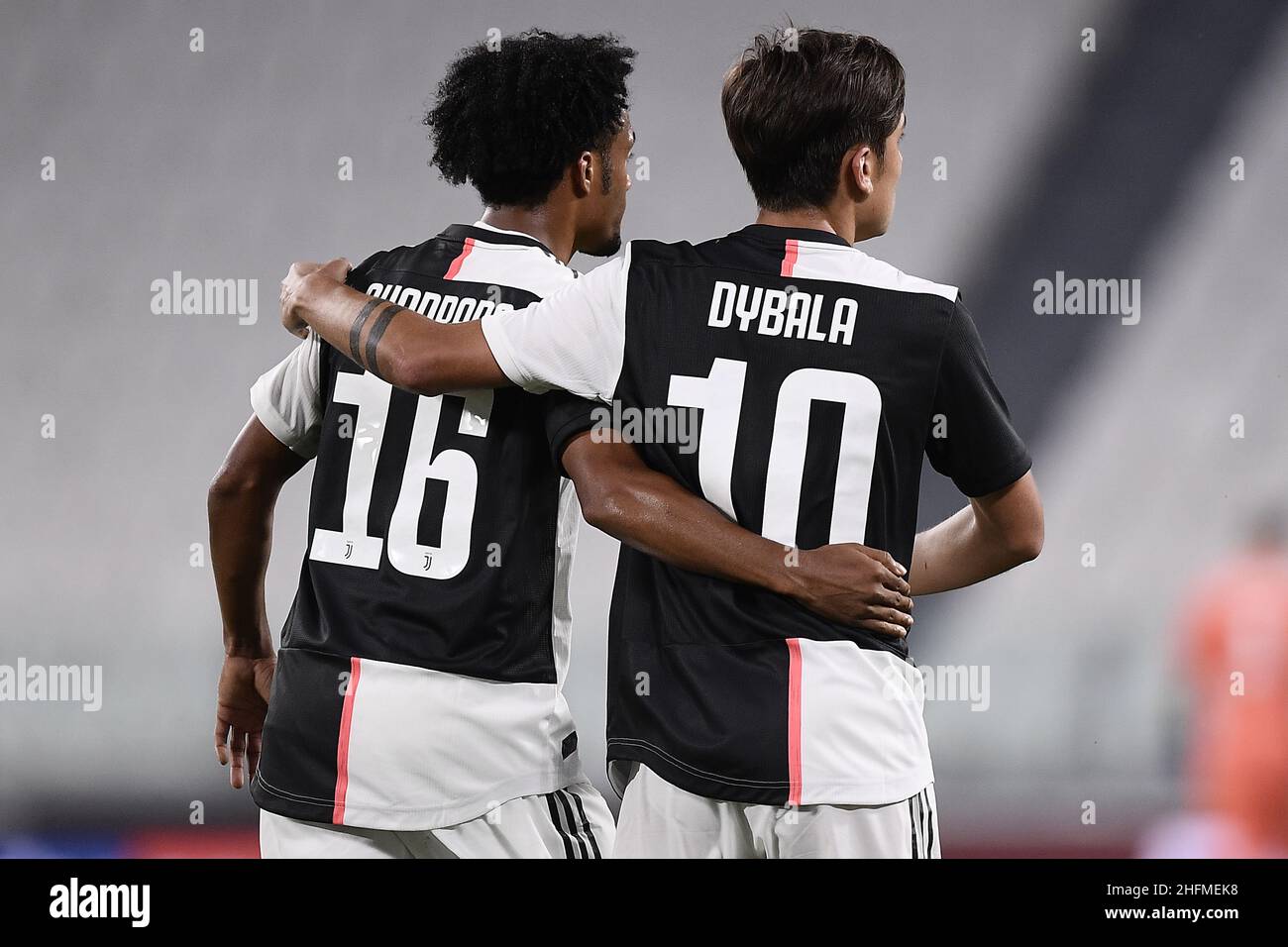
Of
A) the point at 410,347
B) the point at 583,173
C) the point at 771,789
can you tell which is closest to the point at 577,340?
the point at 410,347

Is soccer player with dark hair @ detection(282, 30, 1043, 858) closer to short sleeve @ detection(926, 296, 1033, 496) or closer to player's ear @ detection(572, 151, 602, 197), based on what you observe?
short sleeve @ detection(926, 296, 1033, 496)

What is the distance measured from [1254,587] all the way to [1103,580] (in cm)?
53

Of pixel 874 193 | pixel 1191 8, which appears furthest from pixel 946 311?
pixel 1191 8

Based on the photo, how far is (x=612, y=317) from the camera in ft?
4.52

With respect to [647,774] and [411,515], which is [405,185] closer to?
[411,515]

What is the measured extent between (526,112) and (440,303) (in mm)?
374

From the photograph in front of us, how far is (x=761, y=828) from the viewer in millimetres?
1296

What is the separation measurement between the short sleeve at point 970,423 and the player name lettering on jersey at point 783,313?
126 mm

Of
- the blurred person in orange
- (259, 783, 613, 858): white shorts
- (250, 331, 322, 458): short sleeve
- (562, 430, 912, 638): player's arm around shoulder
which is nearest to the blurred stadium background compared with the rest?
the blurred person in orange

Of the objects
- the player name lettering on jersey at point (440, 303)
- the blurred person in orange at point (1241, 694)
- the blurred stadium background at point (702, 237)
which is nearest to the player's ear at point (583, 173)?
the player name lettering on jersey at point (440, 303)

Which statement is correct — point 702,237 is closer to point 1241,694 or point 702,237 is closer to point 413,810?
point 1241,694

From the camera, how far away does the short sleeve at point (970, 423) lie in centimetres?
135

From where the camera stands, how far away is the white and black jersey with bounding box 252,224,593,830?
4.87 ft

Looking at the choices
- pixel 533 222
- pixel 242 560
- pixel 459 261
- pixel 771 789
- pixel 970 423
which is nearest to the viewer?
pixel 771 789
